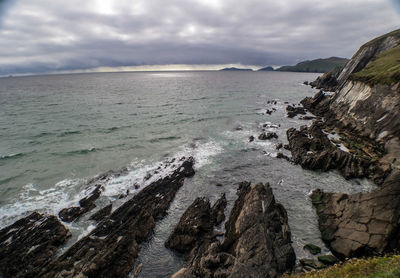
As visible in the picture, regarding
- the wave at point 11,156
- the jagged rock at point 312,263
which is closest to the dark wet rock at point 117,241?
the jagged rock at point 312,263

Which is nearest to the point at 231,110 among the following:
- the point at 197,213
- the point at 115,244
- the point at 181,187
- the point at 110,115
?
the point at 110,115

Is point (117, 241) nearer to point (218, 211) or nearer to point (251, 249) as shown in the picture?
point (218, 211)

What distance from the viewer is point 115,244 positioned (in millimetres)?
13227

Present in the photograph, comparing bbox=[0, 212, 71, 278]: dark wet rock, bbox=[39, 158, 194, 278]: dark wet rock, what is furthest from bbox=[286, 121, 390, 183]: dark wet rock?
bbox=[0, 212, 71, 278]: dark wet rock

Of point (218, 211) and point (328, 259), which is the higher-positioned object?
point (328, 259)

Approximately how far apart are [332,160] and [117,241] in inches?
992

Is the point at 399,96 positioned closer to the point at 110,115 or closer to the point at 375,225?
the point at 375,225

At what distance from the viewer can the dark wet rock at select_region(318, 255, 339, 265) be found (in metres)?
12.1

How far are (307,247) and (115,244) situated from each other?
1363 cm

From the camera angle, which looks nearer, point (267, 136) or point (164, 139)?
point (267, 136)

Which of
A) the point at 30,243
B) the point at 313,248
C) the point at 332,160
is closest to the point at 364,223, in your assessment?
the point at 313,248

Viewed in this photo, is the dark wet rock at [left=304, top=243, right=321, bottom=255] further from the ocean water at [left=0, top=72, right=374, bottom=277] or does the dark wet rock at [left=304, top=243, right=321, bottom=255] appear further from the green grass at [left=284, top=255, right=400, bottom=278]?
the green grass at [left=284, top=255, right=400, bottom=278]

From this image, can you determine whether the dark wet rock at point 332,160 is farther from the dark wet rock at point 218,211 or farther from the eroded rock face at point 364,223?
the dark wet rock at point 218,211

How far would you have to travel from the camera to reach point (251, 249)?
11336 millimetres
